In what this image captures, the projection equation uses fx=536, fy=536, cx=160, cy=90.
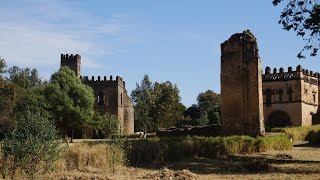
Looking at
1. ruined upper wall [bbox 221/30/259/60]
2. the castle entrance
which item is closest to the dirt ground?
ruined upper wall [bbox 221/30/259/60]

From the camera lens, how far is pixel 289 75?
69.1 m

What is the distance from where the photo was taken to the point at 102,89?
7444 cm

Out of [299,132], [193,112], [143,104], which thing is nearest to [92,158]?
[299,132]

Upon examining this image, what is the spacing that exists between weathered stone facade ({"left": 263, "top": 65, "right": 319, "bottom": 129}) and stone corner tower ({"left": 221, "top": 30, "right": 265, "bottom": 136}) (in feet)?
99.5

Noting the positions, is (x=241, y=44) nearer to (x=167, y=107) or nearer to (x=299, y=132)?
(x=299, y=132)

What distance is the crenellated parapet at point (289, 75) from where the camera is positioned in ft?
224

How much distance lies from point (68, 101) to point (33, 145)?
38427 mm

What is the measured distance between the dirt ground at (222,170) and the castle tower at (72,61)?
49.2 meters

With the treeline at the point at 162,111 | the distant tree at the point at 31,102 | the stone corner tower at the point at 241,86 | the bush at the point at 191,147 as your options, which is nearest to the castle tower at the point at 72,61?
the treeline at the point at 162,111

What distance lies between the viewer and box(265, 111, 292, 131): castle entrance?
67.9 metres

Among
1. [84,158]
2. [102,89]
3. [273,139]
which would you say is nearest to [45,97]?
[102,89]

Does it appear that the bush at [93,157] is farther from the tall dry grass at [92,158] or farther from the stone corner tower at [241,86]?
the stone corner tower at [241,86]

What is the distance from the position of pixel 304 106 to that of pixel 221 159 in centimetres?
4284

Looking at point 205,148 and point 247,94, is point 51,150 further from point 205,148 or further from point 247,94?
point 247,94
